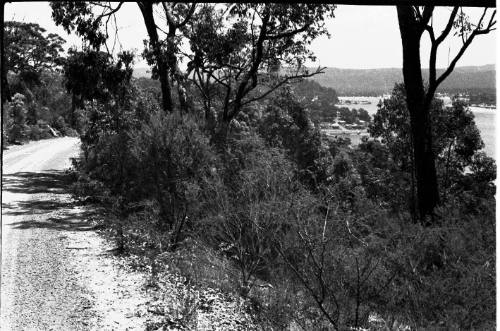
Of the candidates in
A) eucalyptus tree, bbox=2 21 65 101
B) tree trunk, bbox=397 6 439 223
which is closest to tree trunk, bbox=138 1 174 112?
tree trunk, bbox=397 6 439 223

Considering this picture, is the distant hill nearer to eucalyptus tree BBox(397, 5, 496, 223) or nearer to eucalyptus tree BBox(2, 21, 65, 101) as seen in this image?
eucalyptus tree BBox(397, 5, 496, 223)

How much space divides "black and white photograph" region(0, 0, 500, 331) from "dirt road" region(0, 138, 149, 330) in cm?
4

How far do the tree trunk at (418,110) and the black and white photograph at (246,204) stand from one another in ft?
0.09

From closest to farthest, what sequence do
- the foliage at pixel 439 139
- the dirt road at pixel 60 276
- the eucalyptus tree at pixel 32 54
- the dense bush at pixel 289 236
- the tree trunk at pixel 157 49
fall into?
the dense bush at pixel 289 236 < the dirt road at pixel 60 276 < the tree trunk at pixel 157 49 < the foliage at pixel 439 139 < the eucalyptus tree at pixel 32 54

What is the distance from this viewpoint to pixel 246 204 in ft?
25.5

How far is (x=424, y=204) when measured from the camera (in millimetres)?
9938

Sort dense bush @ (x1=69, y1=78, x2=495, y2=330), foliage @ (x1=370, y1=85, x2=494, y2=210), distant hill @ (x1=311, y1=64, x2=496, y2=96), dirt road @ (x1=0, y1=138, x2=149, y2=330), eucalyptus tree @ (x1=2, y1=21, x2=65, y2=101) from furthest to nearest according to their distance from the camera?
eucalyptus tree @ (x1=2, y1=21, x2=65, y2=101), foliage @ (x1=370, y1=85, x2=494, y2=210), distant hill @ (x1=311, y1=64, x2=496, y2=96), dirt road @ (x1=0, y1=138, x2=149, y2=330), dense bush @ (x1=69, y1=78, x2=495, y2=330)

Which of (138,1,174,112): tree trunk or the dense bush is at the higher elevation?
(138,1,174,112): tree trunk

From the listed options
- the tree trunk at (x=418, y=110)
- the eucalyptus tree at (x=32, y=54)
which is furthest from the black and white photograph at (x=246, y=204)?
the eucalyptus tree at (x=32, y=54)

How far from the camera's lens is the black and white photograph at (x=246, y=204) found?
594 centimetres

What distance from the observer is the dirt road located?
22.1 ft

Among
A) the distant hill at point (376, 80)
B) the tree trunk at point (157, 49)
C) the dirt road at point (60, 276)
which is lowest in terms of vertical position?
the dirt road at point (60, 276)

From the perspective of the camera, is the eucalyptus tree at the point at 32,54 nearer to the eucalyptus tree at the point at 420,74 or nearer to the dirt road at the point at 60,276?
the dirt road at the point at 60,276

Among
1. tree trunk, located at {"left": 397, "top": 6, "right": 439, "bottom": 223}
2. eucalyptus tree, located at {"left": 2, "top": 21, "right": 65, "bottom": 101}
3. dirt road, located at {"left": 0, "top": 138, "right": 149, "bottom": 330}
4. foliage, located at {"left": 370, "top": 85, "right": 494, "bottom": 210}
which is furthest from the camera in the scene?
eucalyptus tree, located at {"left": 2, "top": 21, "right": 65, "bottom": 101}
